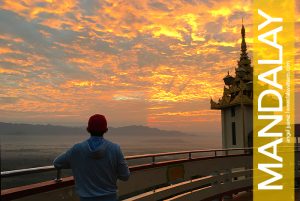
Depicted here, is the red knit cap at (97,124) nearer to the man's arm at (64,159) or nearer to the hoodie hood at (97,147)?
the hoodie hood at (97,147)

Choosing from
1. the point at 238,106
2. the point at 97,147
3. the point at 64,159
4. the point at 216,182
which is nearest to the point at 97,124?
the point at 97,147

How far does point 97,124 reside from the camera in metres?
3.95

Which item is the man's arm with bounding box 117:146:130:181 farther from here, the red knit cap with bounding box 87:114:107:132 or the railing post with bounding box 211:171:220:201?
the railing post with bounding box 211:171:220:201

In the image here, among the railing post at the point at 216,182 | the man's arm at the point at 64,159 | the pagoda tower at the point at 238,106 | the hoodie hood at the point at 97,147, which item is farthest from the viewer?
the pagoda tower at the point at 238,106

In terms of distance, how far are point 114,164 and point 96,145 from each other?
302mm

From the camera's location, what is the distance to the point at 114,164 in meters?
4.05

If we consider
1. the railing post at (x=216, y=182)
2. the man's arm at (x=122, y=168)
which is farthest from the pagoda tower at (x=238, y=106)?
the man's arm at (x=122, y=168)

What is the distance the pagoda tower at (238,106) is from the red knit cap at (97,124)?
3887 centimetres

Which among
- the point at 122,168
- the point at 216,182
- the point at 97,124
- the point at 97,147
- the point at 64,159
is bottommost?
the point at 216,182

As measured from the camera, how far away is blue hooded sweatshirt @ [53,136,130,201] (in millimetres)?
3957

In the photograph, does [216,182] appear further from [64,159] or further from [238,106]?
[238,106]

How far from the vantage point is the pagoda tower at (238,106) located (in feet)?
138

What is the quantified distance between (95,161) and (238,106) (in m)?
40.8

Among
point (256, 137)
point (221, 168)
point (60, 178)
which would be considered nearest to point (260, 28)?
point (221, 168)
